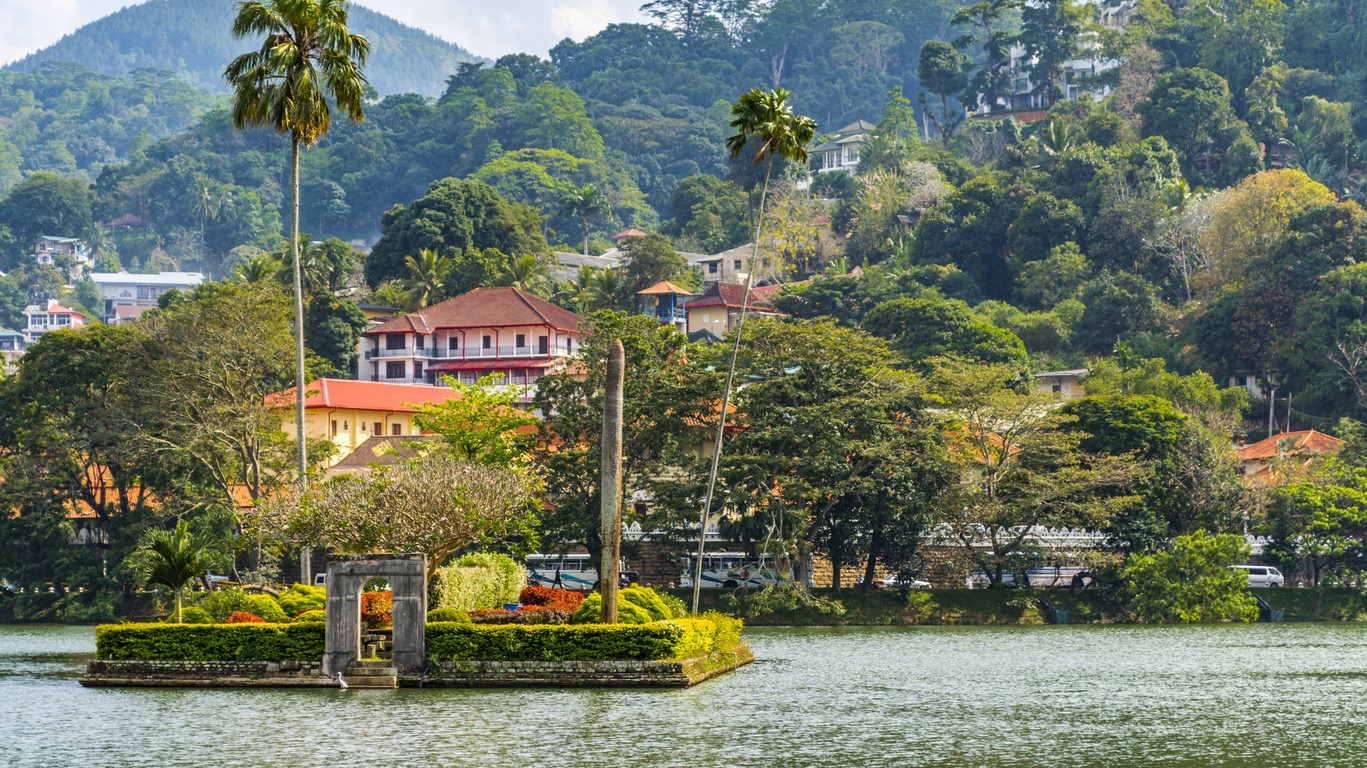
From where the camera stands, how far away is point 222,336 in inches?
2781

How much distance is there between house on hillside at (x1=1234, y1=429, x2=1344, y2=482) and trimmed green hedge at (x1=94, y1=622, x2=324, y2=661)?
50.9 m

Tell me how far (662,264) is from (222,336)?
6394cm

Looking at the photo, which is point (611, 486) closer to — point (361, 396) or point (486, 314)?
point (361, 396)

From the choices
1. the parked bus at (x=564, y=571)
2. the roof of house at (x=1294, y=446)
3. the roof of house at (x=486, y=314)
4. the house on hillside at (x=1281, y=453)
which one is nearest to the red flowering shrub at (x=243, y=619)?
the parked bus at (x=564, y=571)

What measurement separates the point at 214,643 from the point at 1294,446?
59650 millimetres

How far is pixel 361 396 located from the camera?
9419 centimetres

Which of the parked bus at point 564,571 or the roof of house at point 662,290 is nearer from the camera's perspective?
the parked bus at point 564,571

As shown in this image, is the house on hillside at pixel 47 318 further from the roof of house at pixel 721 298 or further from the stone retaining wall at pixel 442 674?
the stone retaining wall at pixel 442 674

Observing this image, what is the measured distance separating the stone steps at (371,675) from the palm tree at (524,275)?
8567 centimetres

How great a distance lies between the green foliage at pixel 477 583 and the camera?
46.0 metres

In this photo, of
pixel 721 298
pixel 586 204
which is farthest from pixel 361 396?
pixel 586 204

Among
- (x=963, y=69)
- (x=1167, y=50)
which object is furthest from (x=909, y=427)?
(x=963, y=69)

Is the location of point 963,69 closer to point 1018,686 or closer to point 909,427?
point 909,427

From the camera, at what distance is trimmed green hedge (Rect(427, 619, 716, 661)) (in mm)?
39875
